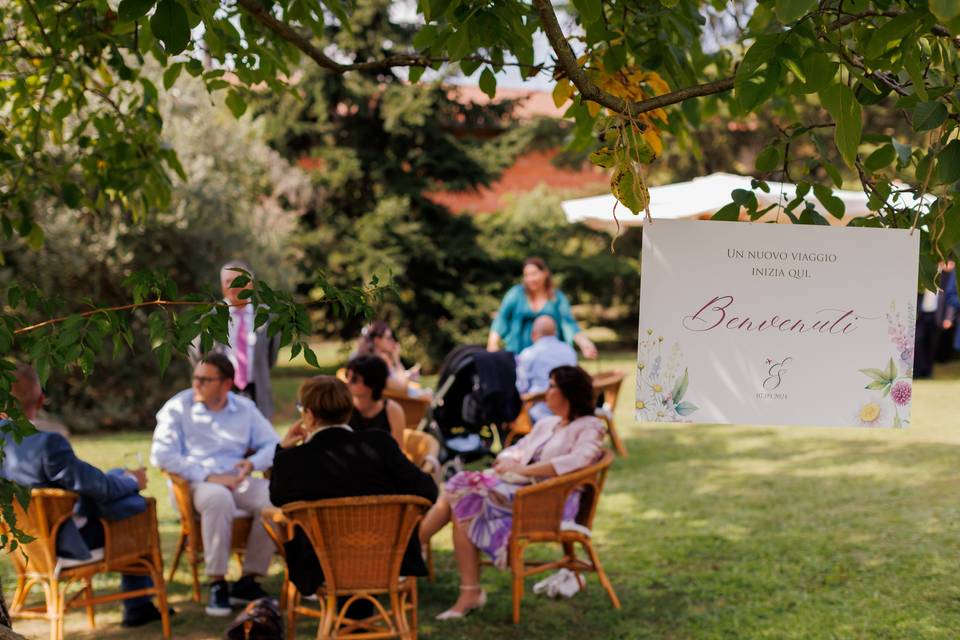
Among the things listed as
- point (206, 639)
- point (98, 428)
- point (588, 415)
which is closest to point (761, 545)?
point (588, 415)

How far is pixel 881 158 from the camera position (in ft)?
10.2

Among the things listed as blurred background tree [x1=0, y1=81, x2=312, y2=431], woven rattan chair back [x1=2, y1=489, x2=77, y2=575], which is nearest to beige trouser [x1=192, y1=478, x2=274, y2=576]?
→ woven rattan chair back [x1=2, y1=489, x2=77, y2=575]

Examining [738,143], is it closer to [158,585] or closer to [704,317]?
[158,585]

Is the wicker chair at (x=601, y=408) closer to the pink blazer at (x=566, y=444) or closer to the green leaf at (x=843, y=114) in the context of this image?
the pink blazer at (x=566, y=444)

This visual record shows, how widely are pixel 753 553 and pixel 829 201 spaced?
3953mm

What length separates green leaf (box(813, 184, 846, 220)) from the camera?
10.7ft

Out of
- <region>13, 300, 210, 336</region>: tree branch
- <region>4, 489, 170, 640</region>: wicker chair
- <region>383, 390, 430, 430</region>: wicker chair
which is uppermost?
<region>13, 300, 210, 336</region>: tree branch

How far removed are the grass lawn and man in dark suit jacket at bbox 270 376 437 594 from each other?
0.93 m

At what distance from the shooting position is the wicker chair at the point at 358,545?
464 cm

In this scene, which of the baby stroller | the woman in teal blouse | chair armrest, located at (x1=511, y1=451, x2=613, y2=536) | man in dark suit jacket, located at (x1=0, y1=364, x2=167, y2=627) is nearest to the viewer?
man in dark suit jacket, located at (x1=0, y1=364, x2=167, y2=627)

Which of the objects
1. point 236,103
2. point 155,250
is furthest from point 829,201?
point 155,250

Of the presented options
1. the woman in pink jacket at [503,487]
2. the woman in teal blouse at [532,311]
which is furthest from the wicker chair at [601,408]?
the woman in pink jacket at [503,487]

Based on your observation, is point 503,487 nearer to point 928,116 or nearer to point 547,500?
point 547,500

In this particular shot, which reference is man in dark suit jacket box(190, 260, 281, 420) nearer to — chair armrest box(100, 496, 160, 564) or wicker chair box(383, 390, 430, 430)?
wicker chair box(383, 390, 430, 430)
